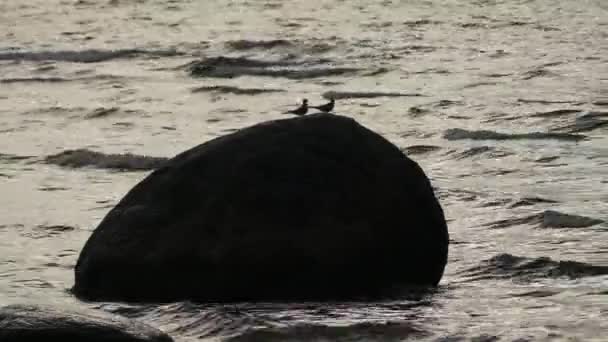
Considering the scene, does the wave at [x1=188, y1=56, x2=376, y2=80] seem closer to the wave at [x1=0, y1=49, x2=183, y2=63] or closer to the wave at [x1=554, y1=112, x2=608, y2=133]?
the wave at [x1=0, y1=49, x2=183, y2=63]

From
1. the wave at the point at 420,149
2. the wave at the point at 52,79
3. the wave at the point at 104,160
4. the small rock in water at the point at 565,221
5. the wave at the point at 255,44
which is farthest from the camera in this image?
the wave at the point at 255,44

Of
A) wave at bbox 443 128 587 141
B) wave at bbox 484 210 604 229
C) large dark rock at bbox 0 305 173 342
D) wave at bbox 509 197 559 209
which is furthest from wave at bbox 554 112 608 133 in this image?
large dark rock at bbox 0 305 173 342

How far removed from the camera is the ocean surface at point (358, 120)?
5.59 meters

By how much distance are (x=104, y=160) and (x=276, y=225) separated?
15.3ft

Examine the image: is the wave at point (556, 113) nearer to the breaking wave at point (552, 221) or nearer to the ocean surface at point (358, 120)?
the ocean surface at point (358, 120)

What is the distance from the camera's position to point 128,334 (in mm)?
4832

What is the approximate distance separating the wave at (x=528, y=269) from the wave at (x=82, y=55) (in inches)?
454

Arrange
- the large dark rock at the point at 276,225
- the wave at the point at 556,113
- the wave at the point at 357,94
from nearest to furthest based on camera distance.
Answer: the large dark rock at the point at 276,225 → the wave at the point at 556,113 → the wave at the point at 357,94

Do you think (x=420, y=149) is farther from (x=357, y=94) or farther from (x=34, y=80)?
(x=34, y=80)

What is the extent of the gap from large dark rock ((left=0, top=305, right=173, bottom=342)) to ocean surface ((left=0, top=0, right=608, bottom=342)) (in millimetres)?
383

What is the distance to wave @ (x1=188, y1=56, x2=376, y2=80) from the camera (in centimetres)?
1541

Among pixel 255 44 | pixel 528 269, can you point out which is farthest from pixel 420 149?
pixel 255 44

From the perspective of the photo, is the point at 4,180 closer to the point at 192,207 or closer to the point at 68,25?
the point at 192,207

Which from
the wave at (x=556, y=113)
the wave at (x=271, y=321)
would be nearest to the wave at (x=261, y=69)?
the wave at (x=556, y=113)
